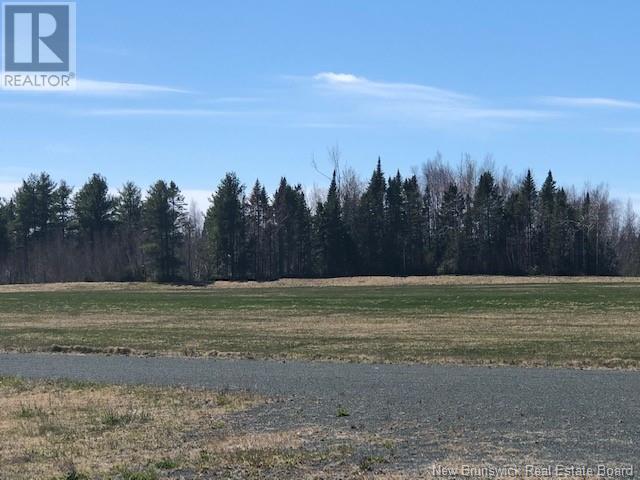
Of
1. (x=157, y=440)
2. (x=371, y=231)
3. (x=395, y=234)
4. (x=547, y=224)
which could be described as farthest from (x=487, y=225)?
(x=157, y=440)

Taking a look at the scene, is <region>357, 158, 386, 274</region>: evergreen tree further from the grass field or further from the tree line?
the grass field

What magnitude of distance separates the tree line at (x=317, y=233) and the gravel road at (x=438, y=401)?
280ft

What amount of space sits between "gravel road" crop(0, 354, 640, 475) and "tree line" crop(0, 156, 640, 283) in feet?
280

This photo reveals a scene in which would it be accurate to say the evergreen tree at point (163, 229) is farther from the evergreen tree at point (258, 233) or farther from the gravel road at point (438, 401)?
the gravel road at point (438, 401)

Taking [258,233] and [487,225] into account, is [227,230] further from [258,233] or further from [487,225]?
[487,225]

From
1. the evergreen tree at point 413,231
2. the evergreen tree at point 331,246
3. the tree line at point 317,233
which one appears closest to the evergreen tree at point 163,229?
the tree line at point 317,233

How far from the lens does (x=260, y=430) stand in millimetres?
10883

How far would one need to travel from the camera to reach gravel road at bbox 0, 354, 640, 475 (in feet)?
31.0

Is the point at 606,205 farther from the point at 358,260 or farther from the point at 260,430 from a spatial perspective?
the point at 260,430

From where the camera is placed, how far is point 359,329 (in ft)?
101

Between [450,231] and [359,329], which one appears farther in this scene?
[450,231]

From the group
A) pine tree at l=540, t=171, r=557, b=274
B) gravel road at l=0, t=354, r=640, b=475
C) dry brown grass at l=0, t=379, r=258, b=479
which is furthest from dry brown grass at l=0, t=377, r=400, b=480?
pine tree at l=540, t=171, r=557, b=274

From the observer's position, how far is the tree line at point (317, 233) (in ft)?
356

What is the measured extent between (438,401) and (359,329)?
17688mm
